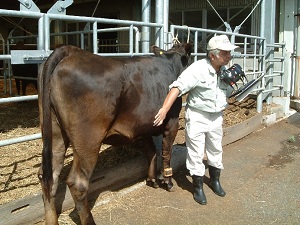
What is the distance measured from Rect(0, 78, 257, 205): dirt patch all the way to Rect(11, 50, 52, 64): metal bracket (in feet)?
4.11

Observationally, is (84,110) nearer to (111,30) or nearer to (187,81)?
(187,81)

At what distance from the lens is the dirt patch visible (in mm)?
3812

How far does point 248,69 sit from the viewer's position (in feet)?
30.6

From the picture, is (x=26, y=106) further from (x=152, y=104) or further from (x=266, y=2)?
(x=266, y=2)

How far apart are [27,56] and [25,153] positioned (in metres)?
1.70

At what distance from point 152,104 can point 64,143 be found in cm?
100

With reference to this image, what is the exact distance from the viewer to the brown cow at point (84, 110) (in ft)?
10.3

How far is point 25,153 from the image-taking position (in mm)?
4848

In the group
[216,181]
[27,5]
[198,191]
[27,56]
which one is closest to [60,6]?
[27,5]

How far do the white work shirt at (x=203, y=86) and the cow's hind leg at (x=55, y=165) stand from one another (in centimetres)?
124

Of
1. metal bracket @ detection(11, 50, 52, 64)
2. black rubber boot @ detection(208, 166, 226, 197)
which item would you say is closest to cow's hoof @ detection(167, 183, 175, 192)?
black rubber boot @ detection(208, 166, 226, 197)

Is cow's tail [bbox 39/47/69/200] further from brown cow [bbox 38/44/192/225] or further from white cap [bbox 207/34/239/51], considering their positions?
white cap [bbox 207/34/239/51]

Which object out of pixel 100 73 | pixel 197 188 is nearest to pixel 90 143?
pixel 100 73

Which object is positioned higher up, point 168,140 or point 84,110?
point 84,110
